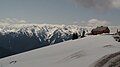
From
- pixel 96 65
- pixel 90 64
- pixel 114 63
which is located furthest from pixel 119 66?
pixel 90 64

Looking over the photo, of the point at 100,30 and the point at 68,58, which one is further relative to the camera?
the point at 100,30

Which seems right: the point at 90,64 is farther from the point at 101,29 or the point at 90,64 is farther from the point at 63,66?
the point at 101,29

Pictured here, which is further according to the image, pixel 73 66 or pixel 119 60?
pixel 73 66

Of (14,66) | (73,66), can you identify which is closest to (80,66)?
(73,66)

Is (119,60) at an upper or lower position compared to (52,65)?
upper

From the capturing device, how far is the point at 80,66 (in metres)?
18.2

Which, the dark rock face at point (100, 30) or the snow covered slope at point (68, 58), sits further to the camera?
the dark rock face at point (100, 30)

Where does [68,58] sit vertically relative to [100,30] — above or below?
above

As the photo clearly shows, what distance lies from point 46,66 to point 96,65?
6012 mm

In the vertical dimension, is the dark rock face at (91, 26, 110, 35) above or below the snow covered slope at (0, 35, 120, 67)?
below

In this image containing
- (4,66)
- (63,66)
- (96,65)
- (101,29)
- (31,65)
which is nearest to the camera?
(96,65)

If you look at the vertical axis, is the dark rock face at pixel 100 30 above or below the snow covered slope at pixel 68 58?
below

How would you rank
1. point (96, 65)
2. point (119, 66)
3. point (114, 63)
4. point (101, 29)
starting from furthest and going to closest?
point (101, 29) < point (96, 65) < point (114, 63) < point (119, 66)

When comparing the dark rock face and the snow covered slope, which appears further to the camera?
the dark rock face
